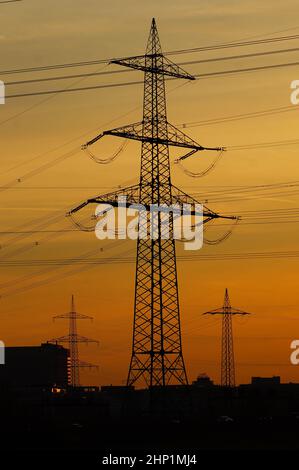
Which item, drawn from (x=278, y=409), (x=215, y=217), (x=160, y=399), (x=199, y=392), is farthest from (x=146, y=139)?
(x=199, y=392)

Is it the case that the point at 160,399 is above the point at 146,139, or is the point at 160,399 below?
below

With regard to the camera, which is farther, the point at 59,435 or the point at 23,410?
the point at 23,410

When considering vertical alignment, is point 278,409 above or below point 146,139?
below

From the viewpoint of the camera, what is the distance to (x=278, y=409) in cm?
15500

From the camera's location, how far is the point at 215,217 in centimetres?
9325
